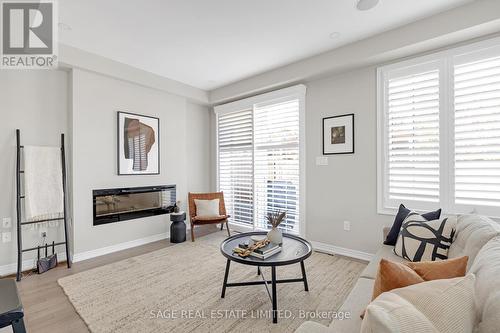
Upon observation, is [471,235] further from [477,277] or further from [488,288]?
[488,288]

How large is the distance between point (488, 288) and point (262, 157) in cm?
358

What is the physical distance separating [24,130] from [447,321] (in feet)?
13.7

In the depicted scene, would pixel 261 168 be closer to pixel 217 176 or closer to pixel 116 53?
pixel 217 176

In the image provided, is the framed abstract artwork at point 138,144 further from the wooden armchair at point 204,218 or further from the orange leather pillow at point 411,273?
the orange leather pillow at point 411,273

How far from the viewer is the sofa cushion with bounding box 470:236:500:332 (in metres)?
0.78

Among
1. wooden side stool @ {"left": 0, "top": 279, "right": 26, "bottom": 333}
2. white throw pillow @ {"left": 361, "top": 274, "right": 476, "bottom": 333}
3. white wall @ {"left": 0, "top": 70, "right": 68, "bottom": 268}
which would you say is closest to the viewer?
white throw pillow @ {"left": 361, "top": 274, "right": 476, "bottom": 333}

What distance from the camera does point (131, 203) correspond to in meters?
3.81

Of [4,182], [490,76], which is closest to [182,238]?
[4,182]

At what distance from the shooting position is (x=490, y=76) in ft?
7.98

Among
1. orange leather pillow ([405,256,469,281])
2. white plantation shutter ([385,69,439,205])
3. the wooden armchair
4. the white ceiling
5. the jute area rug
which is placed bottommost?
the jute area rug

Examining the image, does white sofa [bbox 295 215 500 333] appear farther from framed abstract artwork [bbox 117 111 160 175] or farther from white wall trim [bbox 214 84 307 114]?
framed abstract artwork [bbox 117 111 160 175]

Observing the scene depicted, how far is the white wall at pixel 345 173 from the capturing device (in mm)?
3164

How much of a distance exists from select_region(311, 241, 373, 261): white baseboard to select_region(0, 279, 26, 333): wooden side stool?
10.5ft

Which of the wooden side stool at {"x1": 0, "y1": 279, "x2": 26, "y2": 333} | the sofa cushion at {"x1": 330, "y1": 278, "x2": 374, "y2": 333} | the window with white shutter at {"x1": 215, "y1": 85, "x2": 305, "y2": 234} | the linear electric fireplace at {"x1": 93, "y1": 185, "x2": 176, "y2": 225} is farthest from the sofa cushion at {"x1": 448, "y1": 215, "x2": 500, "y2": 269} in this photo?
the linear electric fireplace at {"x1": 93, "y1": 185, "x2": 176, "y2": 225}
